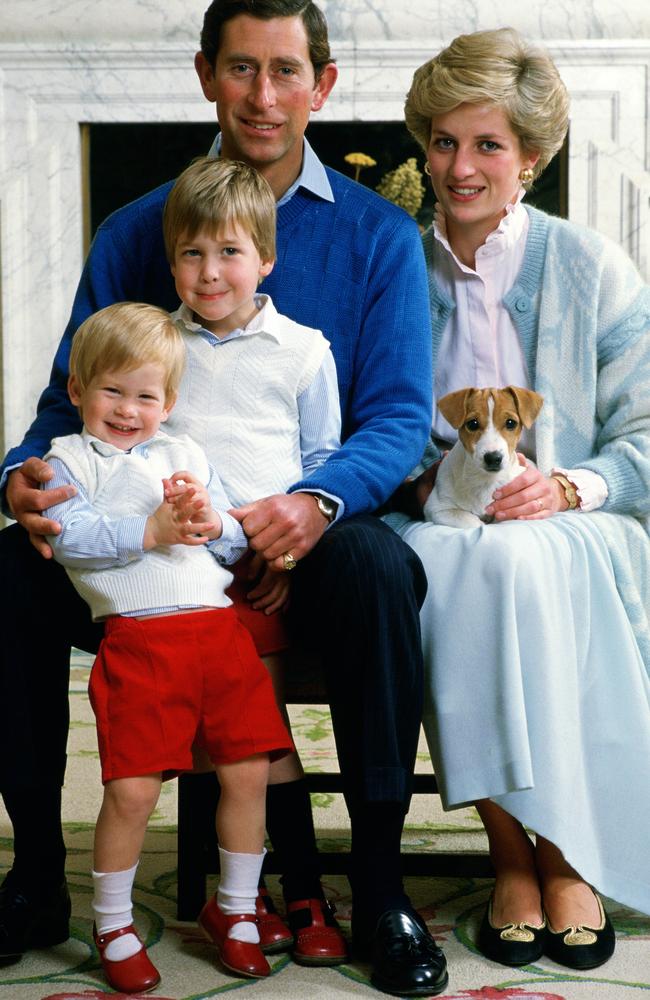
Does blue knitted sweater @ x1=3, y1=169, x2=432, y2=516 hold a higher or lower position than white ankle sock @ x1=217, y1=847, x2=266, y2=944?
higher

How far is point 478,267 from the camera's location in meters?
2.13

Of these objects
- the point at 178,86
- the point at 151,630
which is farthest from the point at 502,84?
the point at 178,86

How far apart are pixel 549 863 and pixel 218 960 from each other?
50 cm

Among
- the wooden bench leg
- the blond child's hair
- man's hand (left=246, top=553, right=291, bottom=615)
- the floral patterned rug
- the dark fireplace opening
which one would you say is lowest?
the floral patterned rug

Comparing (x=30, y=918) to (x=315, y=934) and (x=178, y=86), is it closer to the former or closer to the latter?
(x=315, y=934)

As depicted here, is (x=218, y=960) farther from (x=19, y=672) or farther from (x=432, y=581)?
(x=432, y=581)

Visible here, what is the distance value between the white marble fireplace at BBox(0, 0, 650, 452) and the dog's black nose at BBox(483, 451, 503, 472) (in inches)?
117

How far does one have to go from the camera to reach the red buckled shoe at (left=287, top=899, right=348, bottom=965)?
1.64 meters

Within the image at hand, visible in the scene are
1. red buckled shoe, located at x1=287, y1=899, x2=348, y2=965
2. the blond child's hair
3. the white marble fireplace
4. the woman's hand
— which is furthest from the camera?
the white marble fireplace

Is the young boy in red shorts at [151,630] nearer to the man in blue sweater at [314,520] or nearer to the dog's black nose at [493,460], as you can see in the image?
the man in blue sweater at [314,520]

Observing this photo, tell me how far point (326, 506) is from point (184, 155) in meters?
Result: 3.27

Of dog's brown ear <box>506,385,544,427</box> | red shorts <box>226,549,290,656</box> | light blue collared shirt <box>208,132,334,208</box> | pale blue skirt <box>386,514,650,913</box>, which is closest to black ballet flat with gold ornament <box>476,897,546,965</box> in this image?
pale blue skirt <box>386,514,650,913</box>

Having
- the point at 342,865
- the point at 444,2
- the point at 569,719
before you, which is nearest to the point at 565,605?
the point at 569,719

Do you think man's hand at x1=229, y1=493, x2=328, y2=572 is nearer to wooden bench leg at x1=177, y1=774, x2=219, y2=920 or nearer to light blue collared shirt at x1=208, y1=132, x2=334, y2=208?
wooden bench leg at x1=177, y1=774, x2=219, y2=920
